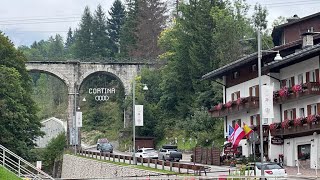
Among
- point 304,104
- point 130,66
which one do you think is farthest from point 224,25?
point 304,104

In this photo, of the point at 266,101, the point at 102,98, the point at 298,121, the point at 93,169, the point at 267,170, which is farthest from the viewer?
the point at 102,98

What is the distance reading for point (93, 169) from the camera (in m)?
64.9

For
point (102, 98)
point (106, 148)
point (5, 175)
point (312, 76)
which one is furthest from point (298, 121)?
point (102, 98)

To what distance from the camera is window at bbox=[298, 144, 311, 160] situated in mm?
52812

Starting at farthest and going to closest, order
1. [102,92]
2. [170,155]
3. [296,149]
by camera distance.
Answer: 1. [102,92]
2. [170,155]
3. [296,149]

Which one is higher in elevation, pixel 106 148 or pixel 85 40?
pixel 85 40

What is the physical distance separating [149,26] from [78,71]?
96.0 feet

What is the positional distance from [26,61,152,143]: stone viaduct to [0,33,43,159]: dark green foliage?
27.6 meters

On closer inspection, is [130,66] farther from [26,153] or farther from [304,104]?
[304,104]

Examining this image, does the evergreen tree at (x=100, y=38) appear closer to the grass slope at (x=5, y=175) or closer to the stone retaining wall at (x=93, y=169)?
the stone retaining wall at (x=93, y=169)

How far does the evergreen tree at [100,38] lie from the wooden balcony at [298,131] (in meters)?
95.7

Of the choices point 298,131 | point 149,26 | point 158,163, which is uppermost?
point 149,26

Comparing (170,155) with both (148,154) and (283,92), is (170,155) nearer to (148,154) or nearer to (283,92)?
(148,154)

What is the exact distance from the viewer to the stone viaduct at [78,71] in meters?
103
